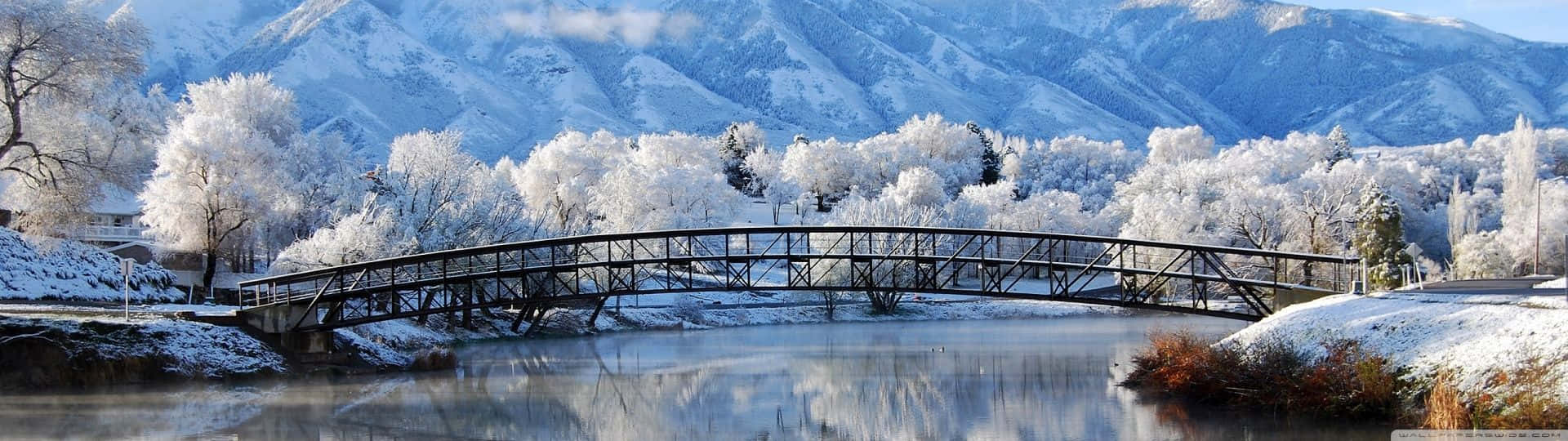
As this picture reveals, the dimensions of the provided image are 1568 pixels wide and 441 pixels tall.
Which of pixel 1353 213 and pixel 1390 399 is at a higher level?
pixel 1353 213

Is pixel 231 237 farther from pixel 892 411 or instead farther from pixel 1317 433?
pixel 1317 433

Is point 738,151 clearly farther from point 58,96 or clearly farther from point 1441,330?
point 1441,330

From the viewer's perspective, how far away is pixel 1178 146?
153 meters

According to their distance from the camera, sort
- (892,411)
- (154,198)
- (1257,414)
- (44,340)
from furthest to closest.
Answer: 1. (154,198)
2. (44,340)
3. (892,411)
4. (1257,414)

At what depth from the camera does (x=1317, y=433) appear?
103 ft

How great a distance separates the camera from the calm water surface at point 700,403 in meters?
34.3

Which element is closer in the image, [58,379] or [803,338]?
[58,379]

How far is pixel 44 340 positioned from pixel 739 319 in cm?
4595

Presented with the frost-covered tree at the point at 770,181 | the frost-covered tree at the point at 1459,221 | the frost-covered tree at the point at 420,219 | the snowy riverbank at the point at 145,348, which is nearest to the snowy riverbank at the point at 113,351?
the snowy riverbank at the point at 145,348

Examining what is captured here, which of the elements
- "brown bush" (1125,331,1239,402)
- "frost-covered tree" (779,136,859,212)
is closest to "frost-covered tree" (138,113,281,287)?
"brown bush" (1125,331,1239,402)

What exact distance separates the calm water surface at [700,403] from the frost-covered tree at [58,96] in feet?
32.4

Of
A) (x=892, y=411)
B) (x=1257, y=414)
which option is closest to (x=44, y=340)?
(x=892, y=411)

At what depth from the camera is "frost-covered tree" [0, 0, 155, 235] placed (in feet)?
148

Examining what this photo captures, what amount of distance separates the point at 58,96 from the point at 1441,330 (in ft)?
140
